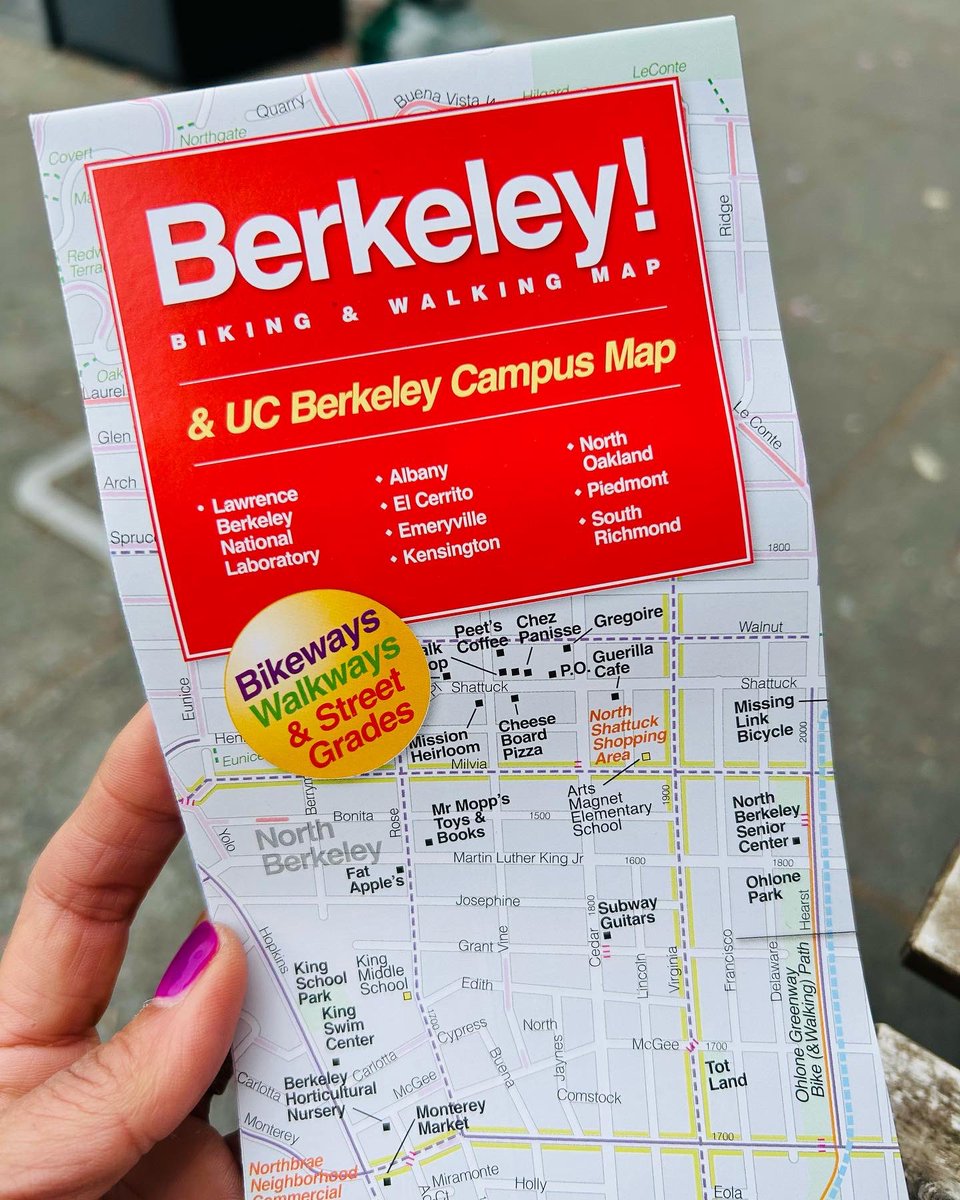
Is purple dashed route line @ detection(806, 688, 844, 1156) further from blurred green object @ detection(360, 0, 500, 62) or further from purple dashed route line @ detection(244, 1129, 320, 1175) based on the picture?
blurred green object @ detection(360, 0, 500, 62)

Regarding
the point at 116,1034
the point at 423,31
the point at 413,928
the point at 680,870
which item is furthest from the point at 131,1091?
the point at 423,31

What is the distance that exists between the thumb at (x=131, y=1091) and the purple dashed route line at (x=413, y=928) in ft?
0.46

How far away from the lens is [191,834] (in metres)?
0.81

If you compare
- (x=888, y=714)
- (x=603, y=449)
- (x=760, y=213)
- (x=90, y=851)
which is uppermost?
(x=760, y=213)

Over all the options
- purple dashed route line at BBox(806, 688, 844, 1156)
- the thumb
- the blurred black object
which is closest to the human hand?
the thumb

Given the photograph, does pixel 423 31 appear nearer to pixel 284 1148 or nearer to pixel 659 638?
pixel 659 638

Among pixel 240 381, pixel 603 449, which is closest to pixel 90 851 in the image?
pixel 240 381

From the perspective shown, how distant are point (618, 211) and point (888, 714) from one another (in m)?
1.67

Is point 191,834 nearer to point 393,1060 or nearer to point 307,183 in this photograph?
point 393,1060

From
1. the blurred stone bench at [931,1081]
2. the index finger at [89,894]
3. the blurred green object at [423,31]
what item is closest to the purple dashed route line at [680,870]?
the blurred stone bench at [931,1081]

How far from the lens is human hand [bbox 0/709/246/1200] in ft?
2.62

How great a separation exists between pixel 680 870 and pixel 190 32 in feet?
13.6

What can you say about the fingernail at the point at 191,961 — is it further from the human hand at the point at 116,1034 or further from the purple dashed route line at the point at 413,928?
the purple dashed route line at the point at 413,928

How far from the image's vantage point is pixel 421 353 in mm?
766
